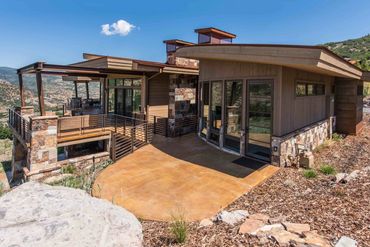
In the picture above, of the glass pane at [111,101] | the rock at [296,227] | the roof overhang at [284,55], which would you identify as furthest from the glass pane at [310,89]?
the glass pane at [111,101]

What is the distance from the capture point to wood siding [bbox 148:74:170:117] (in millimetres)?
11836

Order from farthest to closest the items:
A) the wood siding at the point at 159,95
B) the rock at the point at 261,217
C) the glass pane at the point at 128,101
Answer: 1. the glass pane at the point at 128,101
2. the wood siding at the point at 159,95
3. the rock at the point at 261,217

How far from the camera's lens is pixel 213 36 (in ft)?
41.6

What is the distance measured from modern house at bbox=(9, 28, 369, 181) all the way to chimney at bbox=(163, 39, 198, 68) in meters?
0.06

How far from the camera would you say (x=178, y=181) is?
6.26 m

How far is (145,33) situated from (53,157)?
991 inches

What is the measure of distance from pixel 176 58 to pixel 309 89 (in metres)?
6.39

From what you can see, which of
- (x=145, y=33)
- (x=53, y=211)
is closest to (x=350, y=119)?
(x=53, y=211)

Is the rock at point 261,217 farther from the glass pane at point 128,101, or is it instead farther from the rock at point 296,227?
the glass pane at point 128,101

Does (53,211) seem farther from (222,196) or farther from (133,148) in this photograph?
(133,148)

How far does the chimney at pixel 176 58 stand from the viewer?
40.0ft

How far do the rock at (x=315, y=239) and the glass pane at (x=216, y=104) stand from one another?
6133 mm

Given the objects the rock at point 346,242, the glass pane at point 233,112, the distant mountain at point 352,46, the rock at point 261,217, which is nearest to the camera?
the rock at point 346,242

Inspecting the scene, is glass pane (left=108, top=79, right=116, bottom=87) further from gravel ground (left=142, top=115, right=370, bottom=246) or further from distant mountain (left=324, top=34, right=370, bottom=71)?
distant mountain (left=324, top=34, right=370, bottom=71)
